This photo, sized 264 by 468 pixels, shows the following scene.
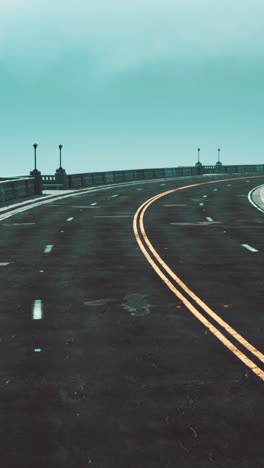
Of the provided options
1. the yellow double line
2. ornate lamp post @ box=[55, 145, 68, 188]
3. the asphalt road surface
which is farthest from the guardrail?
the asphalt road surface

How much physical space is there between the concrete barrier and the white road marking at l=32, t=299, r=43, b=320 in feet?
107

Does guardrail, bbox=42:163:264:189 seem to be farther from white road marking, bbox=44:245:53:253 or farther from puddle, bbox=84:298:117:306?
puddle, bbox=84:298:117:306

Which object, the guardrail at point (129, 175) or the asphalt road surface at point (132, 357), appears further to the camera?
the guardrail at point (129, 175)

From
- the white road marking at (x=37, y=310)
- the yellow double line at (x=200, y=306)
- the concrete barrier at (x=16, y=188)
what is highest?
the concrete barrier at (x=16, y=188)

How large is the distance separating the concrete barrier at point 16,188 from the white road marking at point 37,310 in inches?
1279

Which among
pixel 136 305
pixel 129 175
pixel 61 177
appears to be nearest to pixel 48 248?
pixel 136 305

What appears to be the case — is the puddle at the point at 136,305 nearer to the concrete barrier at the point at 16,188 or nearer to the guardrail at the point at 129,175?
the concrete barrier at the point at 16,188

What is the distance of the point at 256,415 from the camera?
24.5ft

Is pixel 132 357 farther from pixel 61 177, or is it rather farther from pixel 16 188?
pixel 61 177

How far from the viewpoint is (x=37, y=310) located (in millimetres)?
13297

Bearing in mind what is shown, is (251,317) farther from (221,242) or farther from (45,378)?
(221,242)

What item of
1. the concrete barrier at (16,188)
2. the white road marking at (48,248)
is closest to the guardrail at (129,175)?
the concrete barrier at (16,188)

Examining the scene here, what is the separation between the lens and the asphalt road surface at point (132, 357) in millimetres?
6712

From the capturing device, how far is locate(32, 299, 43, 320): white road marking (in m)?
12.7
